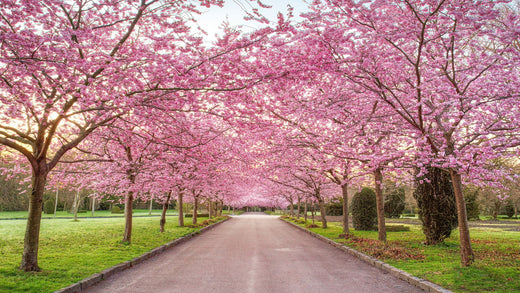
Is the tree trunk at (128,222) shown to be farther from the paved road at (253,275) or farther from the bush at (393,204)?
the bush at (393,204)

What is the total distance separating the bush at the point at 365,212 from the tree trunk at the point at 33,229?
1735cm

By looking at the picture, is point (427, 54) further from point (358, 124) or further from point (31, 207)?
point (31, 207)

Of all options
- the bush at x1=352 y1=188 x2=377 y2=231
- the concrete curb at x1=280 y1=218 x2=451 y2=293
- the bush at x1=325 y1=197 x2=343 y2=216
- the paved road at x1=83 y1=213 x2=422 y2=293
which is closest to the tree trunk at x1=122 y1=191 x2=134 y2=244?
the paved road at x1=83 y1=213 x2=422 y2=293

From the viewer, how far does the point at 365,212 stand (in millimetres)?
19766

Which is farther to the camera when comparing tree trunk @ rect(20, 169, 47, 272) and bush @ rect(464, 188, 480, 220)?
bush @ rect(464, 188, 480, 220)

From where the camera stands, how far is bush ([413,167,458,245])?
39.9ft

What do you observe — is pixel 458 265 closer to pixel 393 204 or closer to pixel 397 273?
pixel 397 273

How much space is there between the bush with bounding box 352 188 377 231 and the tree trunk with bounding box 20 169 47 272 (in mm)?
17354

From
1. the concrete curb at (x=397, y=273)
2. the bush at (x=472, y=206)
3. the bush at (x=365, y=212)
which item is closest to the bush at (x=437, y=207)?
the concrete curb at (x=397, y=273)

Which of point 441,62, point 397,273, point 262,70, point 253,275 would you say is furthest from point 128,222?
point 441,62

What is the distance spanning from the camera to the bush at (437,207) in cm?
1215

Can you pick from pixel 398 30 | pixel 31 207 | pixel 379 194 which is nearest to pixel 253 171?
pixel 379 194

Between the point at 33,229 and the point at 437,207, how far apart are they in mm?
13616

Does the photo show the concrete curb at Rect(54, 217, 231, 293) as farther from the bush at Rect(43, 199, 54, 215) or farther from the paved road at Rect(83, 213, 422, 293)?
the bush at Rect(43, 199, 54, 215)
